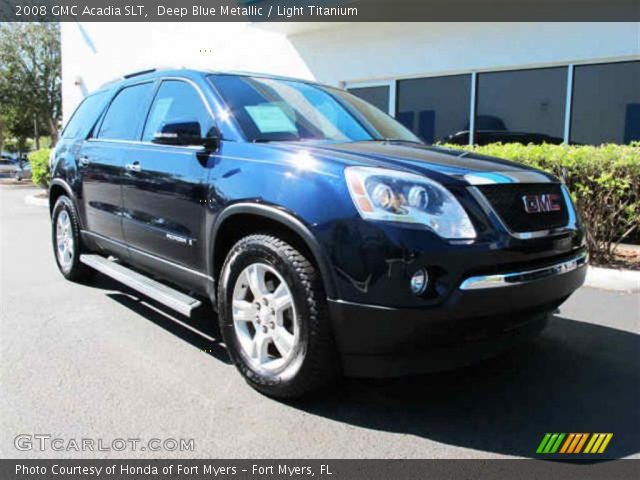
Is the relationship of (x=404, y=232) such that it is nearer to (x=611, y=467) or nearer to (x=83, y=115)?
(x=611, y=467)

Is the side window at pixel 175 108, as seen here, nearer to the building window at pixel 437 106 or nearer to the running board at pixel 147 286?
the running board at pixel 147 286

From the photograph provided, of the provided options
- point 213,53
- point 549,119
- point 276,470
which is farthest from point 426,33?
point 276,470

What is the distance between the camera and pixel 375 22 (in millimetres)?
10945

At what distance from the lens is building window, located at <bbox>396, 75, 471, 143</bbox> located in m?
10.1

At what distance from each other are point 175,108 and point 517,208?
2.46m

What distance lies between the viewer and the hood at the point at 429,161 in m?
2.84

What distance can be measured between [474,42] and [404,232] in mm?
8131

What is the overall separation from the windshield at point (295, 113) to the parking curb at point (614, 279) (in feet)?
8.93

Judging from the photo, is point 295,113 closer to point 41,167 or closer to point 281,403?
point 281,403

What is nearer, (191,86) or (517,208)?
(517,208)

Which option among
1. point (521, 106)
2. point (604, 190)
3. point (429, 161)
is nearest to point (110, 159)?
point (429, 161)

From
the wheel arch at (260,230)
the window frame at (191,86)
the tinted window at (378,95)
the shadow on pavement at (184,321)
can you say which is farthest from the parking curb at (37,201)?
the wheel arch at (260,230)

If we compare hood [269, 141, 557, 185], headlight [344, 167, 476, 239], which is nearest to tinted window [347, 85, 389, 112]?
hood [269, 141, 557, 185]

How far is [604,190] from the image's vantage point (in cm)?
620
